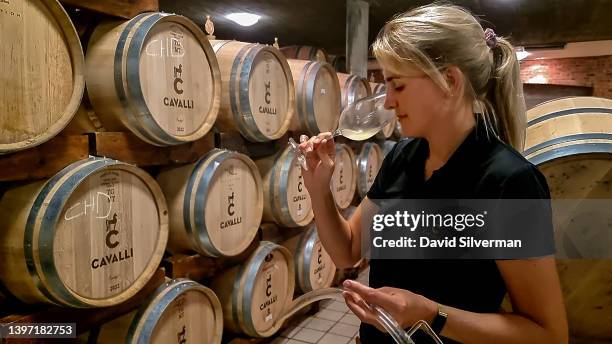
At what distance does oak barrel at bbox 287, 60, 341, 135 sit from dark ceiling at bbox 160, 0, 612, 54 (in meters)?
1.98

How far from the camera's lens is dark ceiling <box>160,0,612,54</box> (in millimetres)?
5324

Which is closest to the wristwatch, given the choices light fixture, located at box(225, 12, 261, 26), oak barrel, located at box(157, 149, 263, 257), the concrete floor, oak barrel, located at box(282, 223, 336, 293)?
oak barrel, located at box(157, 149, 263, 257)

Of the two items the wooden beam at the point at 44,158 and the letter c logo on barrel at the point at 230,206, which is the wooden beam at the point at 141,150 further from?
the letter c logo on barrel at the point at 230,206

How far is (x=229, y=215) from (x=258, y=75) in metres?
0.91

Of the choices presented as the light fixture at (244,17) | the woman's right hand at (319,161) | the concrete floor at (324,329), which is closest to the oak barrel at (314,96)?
the concrete floor at (324,329)

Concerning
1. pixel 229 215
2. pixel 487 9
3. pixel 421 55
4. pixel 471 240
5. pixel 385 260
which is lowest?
pixel 229 215

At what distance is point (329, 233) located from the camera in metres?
1.37

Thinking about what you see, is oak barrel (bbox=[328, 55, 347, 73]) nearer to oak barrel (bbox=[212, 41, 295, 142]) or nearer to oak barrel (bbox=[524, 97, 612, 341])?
oak barrel (bbox=[212, 41, 295, 142])

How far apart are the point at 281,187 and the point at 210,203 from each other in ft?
2.56

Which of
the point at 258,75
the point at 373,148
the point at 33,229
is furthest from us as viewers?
the point at 373,148

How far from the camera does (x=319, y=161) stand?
132 centimetres

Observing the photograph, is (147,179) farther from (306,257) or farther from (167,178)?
(306,257)

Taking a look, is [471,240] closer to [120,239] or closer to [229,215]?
[120,239]

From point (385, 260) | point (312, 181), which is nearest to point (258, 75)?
point (312, 181)
